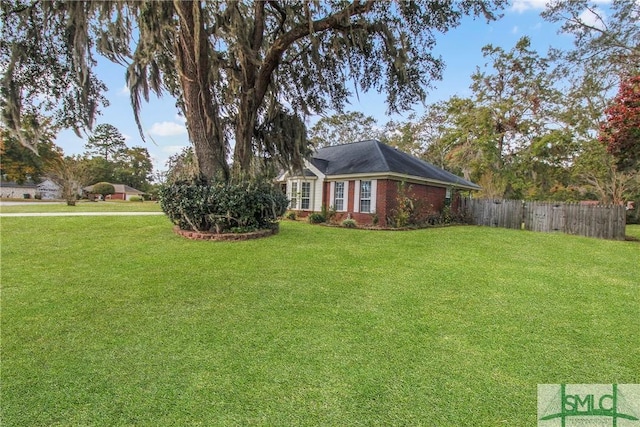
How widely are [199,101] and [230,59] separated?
6.27ft

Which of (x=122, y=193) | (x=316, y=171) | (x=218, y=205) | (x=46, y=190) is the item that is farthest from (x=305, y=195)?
(x=46, y=190)

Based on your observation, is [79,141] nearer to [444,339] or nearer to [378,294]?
[378,294]

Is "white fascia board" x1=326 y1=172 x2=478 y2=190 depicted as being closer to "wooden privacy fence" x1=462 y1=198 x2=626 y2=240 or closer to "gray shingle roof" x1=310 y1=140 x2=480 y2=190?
"gray shingle roof" x1=310 y1=140 x2=480 y2=190

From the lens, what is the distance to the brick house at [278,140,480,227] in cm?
1290

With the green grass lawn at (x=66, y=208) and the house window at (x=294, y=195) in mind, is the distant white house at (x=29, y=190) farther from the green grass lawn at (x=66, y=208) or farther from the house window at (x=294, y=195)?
the house window at (x=294, y=195)

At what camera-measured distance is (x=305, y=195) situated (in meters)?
15.9

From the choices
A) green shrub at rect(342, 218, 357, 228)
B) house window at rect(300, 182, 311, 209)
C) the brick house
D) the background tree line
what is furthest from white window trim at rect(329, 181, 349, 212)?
the background tree line

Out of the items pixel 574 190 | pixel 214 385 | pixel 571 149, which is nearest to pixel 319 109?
pixel 214 385

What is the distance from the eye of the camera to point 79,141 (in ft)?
18.2

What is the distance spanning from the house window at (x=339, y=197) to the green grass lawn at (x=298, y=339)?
8.31 meters

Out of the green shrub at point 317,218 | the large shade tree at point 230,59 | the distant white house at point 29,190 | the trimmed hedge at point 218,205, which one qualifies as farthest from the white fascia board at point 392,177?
the distant white house at point 29,190

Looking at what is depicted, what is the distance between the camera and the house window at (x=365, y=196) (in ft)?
43.9

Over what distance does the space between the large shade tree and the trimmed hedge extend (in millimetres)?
677

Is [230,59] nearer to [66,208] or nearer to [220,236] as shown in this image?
[220,236]
